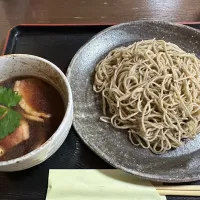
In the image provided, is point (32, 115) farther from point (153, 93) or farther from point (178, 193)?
point (178, 193)

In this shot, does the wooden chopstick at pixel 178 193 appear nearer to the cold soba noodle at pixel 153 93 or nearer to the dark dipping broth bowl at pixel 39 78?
the cold soba noodle at pixel 153 93

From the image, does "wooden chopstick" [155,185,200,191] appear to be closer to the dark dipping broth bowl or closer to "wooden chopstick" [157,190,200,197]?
"wooden chopstick" [157,190,200,197]

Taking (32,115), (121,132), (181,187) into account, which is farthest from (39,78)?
(181,187)

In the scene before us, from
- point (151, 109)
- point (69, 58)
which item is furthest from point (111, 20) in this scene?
point (151, 109)

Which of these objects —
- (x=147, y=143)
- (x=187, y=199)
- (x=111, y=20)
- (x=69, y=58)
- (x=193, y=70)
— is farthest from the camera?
(x=111, y=20)

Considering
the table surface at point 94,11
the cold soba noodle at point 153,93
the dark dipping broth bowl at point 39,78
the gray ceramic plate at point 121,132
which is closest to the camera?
the dark dipping broth bowl at point 39,78

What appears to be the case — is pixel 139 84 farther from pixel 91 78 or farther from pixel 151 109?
pixel 91 78

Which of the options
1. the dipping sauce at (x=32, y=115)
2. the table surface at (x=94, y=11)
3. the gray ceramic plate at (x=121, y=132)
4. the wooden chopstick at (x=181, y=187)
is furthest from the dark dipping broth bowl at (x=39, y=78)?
the table surface at (x=94, y=11)

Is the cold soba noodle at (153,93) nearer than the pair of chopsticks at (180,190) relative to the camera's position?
No
